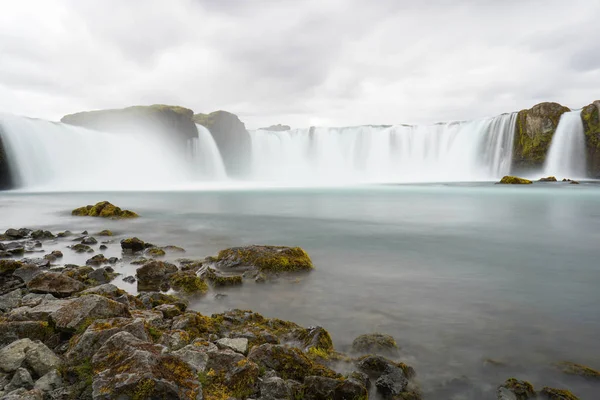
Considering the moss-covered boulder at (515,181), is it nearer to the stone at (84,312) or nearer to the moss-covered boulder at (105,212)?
the moss-covered boulder at (105,212)

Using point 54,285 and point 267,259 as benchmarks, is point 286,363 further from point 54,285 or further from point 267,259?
point 267,259

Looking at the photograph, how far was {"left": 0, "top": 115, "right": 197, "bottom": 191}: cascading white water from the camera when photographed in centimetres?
4691

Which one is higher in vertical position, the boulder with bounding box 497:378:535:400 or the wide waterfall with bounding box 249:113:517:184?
the wide waterfall with bounding box 249:113:517:184

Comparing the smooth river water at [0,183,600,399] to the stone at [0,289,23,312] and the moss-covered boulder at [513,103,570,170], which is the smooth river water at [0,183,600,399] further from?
the moss-covered boulder at [513,103,570,170]

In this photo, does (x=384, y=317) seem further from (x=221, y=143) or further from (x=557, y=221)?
→ (x=221, y=143)

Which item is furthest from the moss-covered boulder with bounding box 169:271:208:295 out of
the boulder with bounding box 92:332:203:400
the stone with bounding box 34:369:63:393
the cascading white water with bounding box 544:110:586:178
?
the cascading white water with bounding box 544:110:586:178

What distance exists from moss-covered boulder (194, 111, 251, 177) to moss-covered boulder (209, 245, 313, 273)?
74.4 meters

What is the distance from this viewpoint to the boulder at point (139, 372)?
9.76 feet

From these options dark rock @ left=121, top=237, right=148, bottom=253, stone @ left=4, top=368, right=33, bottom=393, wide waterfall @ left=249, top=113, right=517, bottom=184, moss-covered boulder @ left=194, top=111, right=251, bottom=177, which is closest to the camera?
stone @ left=4, top=368, right=33, bottom=393

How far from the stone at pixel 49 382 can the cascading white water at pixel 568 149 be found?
74342mm

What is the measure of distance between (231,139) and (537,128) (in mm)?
62889

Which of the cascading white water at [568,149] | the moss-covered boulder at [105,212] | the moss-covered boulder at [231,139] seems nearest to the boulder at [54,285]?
the moss-covered boulder at [105,212]

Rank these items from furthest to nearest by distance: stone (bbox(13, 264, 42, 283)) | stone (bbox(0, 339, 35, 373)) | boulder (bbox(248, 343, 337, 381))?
stone (bbox(13, 264, 42, 283)), boulder (bbox(248, 343, 337, 381)), stone (bbox(0, 339, 35, 373))

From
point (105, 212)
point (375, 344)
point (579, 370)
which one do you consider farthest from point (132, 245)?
point (579, 370)
